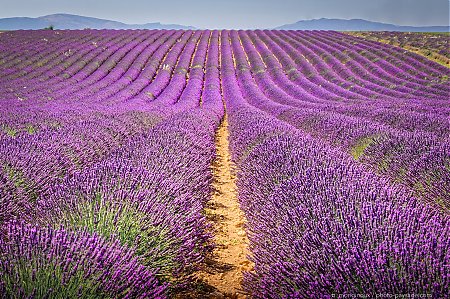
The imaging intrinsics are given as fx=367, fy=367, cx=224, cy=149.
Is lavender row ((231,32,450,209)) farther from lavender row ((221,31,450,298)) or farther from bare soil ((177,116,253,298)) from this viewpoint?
bare soil ((177,116,253,298))

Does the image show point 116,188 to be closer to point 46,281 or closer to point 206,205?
point 46,281

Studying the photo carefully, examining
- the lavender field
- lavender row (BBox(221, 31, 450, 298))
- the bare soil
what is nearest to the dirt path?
the bare soil

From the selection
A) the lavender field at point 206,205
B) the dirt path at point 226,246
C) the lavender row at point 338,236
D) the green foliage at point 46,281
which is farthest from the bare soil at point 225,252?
the green foliage at point 46,281

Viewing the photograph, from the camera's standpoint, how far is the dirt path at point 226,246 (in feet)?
8.91

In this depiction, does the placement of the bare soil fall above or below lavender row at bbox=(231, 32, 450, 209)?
below

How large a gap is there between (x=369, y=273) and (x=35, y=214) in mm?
2131

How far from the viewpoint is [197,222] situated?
274cm

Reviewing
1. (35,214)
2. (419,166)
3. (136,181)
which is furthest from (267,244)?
(419,166)

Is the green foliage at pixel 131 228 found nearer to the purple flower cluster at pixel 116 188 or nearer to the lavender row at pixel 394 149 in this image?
the purple flower cluster at pixel 116 188

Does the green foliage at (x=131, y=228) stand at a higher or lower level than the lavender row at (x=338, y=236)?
lower

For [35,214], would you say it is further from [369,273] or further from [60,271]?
[369,273]

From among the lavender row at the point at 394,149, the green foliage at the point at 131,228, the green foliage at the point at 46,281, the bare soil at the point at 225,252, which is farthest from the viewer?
the lavender row at the point at 394,149

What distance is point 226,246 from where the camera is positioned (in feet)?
11.3

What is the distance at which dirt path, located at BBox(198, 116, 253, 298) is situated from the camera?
271 cm
